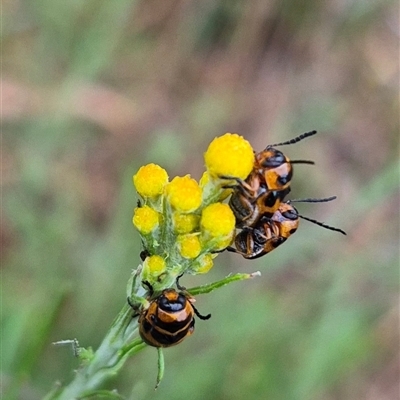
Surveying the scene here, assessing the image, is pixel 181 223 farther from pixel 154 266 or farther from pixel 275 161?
pixel 275 161

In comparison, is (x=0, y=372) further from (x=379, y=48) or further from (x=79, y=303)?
(x=379, y=48)

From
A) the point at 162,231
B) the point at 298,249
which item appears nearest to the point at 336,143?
the point at 298,249

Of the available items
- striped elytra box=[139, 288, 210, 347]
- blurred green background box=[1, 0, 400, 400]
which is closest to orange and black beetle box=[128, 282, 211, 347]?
striped elytra box=[139, 288, 210, 347]

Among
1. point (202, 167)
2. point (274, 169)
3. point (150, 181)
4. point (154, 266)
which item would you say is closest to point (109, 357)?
point (154, 266)

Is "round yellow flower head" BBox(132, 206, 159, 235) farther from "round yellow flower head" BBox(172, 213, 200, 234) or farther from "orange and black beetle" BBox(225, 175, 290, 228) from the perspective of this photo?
"orange and black beetle" BBox(225, 175, 290, 228)

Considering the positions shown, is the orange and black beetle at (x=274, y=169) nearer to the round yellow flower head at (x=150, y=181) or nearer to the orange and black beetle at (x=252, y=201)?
the orange and black beetle at (x=252, y=201)
